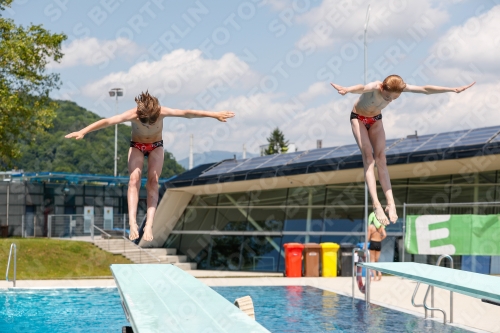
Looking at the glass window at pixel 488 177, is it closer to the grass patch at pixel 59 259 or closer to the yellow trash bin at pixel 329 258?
the yellow trash bin at pixel 329 258

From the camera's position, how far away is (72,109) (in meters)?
101

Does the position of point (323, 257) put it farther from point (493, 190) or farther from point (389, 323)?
point (389, 323)

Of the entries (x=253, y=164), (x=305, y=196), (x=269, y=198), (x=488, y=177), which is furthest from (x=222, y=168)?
(x=488, y=177)

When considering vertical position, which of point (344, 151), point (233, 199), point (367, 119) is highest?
point (344, 151)

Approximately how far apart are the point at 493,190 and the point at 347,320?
12017 mm

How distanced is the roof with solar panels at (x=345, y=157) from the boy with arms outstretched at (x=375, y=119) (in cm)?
1312

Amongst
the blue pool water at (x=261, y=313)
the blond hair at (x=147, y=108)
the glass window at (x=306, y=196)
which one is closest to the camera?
the blond hair at (x=147, y=108)

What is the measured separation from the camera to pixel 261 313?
1507cm

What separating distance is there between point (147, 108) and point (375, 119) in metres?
3.01

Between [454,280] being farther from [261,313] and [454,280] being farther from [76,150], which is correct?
[76,150]

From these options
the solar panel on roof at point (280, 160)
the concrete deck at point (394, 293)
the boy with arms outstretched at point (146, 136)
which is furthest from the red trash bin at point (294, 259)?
the boy with arms outstretched at point (146, 136)

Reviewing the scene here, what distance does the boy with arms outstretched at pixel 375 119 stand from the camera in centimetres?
864

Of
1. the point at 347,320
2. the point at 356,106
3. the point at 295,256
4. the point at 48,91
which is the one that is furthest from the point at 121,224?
the point at 356,106

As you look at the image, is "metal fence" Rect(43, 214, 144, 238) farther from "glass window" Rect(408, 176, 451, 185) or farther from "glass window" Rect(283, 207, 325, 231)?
"glass window" Rect(408, 176, 451, 185)
